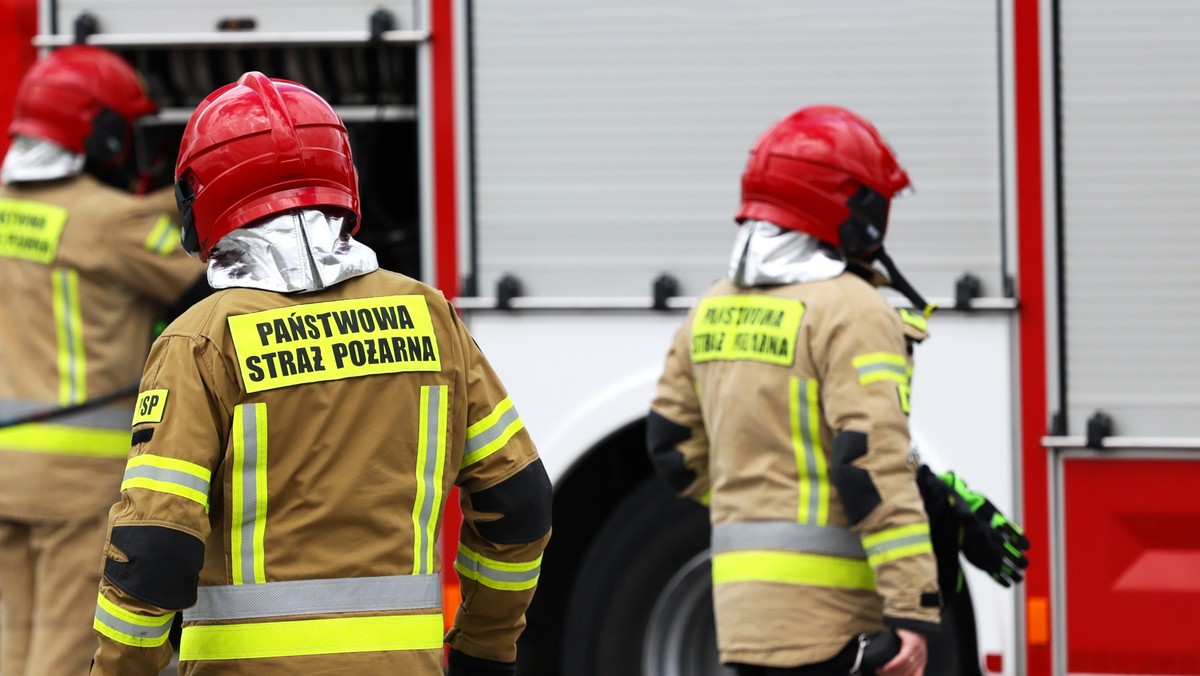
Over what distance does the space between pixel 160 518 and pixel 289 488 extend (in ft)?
0.60

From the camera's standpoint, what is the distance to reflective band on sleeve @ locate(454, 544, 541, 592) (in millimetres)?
2348

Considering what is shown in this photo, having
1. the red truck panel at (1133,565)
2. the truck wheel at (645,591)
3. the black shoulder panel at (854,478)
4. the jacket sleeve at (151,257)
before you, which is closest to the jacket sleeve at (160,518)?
the black shoulder panel at (854,478)

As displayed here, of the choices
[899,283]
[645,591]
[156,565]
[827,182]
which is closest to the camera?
[156,565]

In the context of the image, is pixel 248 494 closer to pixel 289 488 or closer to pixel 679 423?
pixel 289 488

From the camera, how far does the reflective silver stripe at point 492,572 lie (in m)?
2.35

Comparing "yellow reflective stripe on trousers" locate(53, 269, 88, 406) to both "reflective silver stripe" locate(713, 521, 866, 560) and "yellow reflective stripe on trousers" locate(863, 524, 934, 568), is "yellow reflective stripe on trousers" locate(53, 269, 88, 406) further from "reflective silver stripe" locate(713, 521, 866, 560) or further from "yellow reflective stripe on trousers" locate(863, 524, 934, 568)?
"yellow reflective stripe on trousers" locate(863, 524, 934, 568)

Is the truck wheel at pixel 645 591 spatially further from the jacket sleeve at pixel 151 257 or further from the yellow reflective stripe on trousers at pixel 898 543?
the yellow reflective stripe on trousers at pixel 898 543

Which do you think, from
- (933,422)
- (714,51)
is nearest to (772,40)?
(714,51)

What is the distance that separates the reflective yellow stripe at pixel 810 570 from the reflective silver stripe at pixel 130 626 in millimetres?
1297

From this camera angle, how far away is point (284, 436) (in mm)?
2076

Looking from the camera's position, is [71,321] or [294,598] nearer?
[294,598]

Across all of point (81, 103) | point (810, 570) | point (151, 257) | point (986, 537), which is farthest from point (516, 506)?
point (81, 103)

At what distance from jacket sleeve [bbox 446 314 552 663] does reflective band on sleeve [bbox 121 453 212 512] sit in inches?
16.9

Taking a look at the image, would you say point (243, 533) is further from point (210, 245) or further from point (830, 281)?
point (830, 281)
